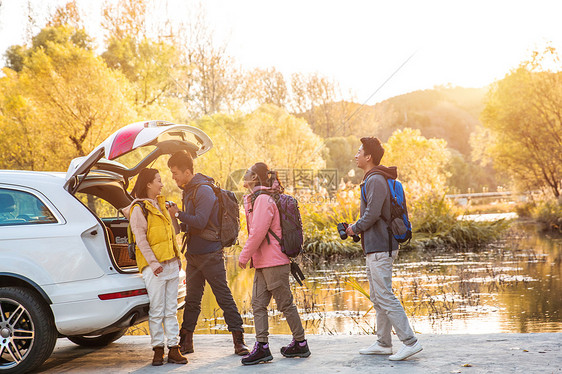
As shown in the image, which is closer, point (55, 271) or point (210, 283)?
point (55, 271)

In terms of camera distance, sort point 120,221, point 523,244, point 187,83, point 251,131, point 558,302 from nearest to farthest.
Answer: point 120,221
point 558,302
point 523,244
point 251,131
point 187,83

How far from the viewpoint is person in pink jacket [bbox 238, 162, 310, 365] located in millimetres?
5406

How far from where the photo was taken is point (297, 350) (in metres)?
5.60

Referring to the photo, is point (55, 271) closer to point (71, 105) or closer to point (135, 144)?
point (135, 144)

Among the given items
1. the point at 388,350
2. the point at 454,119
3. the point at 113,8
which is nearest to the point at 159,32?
the point at 113,8

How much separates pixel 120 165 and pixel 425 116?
412 feet

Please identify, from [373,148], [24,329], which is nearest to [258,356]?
[24,329]

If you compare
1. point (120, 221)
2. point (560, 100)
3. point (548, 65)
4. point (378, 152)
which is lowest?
point (120, 221)

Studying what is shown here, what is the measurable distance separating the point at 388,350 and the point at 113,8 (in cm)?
4056

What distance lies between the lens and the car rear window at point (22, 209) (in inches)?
206

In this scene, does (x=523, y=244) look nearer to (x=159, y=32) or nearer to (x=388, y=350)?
(x=388, y=350)

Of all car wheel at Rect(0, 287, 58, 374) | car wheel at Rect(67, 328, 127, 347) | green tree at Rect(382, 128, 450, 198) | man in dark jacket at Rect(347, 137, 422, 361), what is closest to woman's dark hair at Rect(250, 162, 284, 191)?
man in dark jacket at Rect(347, 137, 422, 361)

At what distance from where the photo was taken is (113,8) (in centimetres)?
4206

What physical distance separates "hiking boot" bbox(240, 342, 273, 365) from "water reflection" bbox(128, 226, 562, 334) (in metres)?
2.07
